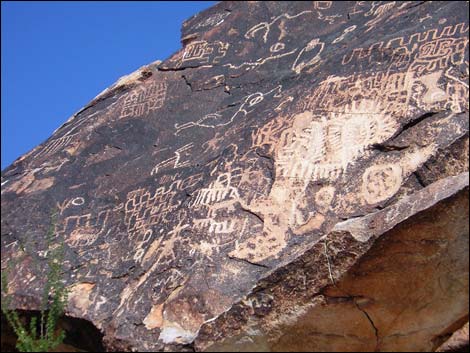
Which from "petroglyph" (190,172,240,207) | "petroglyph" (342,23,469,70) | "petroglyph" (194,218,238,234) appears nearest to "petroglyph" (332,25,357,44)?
"petroglyph" (342,23,469,70)

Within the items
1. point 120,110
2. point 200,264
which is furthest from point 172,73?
point 200,264

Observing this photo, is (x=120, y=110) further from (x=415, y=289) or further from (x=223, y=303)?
(x=415, y=289)

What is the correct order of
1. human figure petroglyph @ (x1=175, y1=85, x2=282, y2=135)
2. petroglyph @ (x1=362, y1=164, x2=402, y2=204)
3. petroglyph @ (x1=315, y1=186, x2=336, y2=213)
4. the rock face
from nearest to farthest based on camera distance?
the rock face, petroglyph @ (x1=362, y1=164, x2=402, y2=204), petroglyph @ (x1=315, y1=186, x2=336, y2=213), human figure petroglyph @ (x1=175, y1=85, x2=282, y2=135)

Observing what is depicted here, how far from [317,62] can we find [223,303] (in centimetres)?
201

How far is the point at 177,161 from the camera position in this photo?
557 centimetres

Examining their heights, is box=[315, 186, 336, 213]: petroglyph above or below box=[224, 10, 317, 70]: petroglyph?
below

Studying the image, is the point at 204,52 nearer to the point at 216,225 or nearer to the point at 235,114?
the point at 235,114

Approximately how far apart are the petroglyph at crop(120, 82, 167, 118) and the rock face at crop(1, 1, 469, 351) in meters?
0.02

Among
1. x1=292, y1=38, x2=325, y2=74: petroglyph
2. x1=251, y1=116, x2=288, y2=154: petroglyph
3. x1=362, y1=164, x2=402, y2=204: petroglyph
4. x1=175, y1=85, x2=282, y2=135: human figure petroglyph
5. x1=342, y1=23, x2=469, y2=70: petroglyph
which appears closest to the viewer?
x1=362, y1=164, x2=402, y2=204: petroglyph

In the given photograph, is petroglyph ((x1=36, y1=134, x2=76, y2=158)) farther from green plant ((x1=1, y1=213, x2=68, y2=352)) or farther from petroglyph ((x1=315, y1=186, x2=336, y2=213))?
petroglyph ((x1=315, y1=186, x2=336, y2=213))

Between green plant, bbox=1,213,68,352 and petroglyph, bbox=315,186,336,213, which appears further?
petroglyph, bbox=315,186,336,213

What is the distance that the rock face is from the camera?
13.0ft

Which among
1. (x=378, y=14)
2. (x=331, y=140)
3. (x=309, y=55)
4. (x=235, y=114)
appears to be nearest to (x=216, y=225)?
(x=331, y=140)

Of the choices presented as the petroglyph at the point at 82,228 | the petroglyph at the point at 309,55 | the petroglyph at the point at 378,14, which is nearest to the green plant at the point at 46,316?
the petroglyph at the point at 82,228
